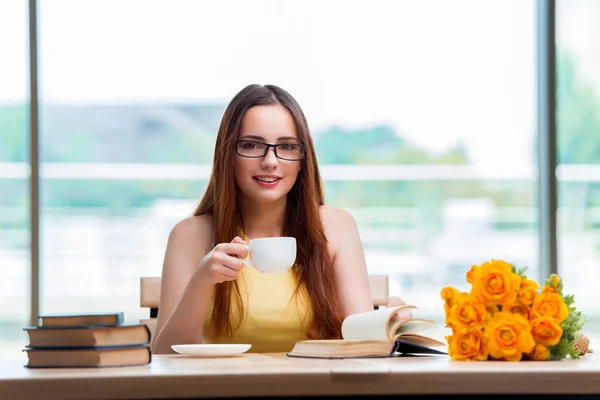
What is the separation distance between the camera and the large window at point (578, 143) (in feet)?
12.8

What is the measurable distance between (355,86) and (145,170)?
3.35ft

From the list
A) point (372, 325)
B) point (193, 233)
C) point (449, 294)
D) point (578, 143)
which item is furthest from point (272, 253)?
point (578, 143)

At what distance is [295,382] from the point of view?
1.15 metres

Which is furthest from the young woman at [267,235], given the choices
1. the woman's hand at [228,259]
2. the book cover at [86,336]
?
the book cover at [86,336]

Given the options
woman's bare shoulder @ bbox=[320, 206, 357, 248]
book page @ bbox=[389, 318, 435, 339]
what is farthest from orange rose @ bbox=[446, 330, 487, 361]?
woman's bare shoulder @ bbox=[320, 206, 357, 248]

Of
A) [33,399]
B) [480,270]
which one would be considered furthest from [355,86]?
[33,399]

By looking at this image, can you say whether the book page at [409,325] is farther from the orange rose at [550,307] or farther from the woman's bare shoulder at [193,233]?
the woman's bare shoulder at [193,233]

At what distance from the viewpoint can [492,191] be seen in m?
4.10

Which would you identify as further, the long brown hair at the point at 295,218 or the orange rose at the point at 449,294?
the long brown hair at the point at 295,218

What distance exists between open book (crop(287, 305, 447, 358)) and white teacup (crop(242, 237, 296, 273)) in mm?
148

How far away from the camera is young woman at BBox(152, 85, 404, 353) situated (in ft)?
6.76

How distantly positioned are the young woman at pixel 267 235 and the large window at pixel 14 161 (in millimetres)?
1763

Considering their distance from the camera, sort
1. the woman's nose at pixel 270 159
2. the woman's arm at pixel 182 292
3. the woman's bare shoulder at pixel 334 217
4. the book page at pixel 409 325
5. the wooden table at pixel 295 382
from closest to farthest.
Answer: the wooden table at pixel 295 382 → the book page at pixel 409 325 → the woman's arm at pixel 182 292 → the woman's nose at pixel 270 159 → the woman's bare shoulder at pixel 334 217

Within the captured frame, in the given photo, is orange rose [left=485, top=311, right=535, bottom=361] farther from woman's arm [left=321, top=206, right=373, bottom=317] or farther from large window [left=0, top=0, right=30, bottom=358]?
large window [left=0, top=0, right=30, bottom=358]
